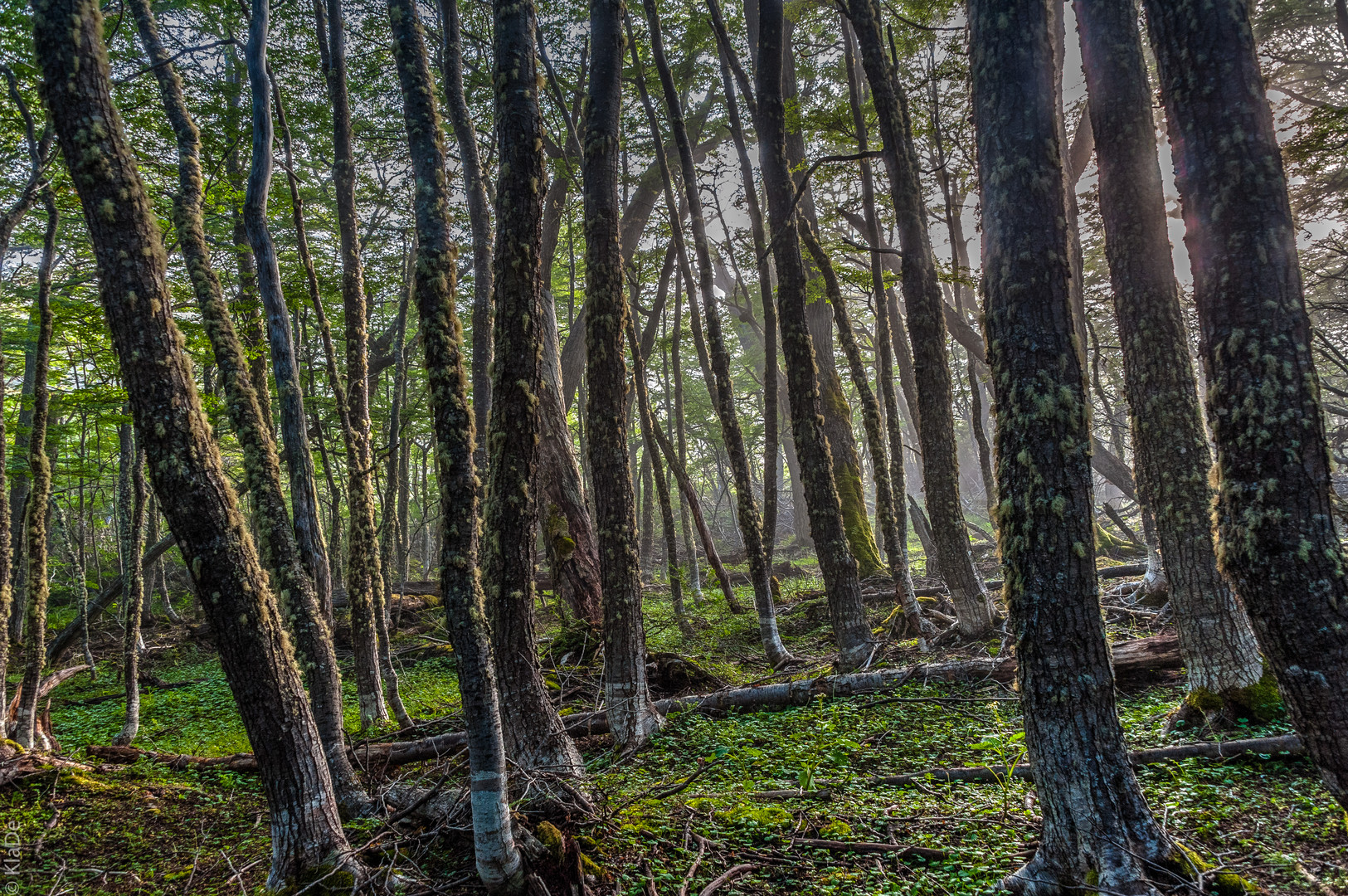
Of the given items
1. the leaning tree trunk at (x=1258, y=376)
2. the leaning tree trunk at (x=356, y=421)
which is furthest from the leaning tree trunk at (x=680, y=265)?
the leaning tree trunk at (x=1258, y=376)

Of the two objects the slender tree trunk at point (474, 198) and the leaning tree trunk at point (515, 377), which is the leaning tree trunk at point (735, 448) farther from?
the leaning tree trunk at point (515, 377)

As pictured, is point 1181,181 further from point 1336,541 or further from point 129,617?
point 129,617

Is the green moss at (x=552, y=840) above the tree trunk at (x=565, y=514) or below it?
below

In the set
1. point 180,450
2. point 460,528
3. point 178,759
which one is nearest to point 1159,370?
point 460,528

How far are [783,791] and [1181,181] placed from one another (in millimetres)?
3721

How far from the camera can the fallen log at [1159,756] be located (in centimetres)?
366

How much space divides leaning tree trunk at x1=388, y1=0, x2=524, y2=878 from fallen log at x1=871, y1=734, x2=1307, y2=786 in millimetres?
2477

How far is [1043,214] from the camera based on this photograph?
8.42 feet

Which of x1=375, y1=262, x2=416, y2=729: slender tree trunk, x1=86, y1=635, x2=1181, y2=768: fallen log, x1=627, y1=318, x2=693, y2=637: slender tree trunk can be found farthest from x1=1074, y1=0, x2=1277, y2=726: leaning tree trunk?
x1=375, y1=262, x2=416, y2=729: slender tree trunk

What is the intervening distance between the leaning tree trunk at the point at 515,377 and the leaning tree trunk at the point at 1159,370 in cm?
383

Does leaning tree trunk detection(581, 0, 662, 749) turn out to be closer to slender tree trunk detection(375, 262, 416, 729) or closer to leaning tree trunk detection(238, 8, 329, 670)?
slender tree trunk detection(375, 262, 416, 729)

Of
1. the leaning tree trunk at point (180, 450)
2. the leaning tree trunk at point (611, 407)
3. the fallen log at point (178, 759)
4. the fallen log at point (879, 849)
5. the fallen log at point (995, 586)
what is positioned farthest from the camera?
the fallen log at point (995, 586)

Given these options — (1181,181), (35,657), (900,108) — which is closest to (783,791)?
(1181,181)

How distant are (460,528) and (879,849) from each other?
260 centimetres
